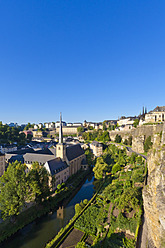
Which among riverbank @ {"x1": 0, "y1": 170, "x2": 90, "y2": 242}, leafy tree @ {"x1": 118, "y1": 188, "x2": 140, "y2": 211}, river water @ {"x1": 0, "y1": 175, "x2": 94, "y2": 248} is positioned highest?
leafy tree @ {"x1": 118, "y1": 188, "x2": 140, "y2": 211}

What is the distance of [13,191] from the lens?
19812 millimetres

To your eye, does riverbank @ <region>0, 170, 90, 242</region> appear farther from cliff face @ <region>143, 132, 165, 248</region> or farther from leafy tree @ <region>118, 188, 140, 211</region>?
cliff face @ <region>143, 132, 165, 248</region>

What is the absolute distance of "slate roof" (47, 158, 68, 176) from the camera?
105ft

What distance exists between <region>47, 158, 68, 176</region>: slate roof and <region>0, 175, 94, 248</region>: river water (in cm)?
809

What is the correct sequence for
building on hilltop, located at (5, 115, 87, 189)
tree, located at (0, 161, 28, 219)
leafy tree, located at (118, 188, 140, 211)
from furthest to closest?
building on hilltop, located at (5, 115, 87, 189) < tree, located at (0, 161, 28, 219) < leafy tree, located at (118, 188, 140, 211)

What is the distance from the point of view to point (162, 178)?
13430 mm

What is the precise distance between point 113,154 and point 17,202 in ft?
128

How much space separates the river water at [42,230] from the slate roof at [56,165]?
8.09 m

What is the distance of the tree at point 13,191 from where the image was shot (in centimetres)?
1944

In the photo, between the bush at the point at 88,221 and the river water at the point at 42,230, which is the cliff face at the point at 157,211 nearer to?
the bush at the point at 88,221

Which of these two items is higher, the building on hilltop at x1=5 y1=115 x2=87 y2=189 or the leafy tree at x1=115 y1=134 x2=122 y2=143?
the leafy tree at x1=115 y1=134 x2=122 y2=143

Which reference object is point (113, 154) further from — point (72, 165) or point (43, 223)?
point (43, 223)

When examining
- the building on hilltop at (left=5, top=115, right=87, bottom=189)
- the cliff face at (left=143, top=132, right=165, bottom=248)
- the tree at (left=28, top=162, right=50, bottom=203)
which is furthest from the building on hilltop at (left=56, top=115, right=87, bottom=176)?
the cliff face at (left=143, top=132, right=165, bottom=248)

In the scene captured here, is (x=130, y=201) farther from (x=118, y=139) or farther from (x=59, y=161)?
(x=118, y=139)
